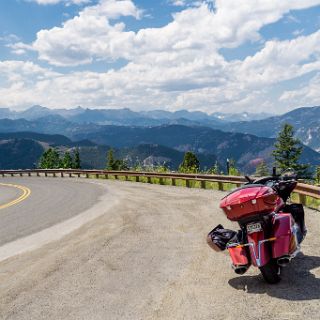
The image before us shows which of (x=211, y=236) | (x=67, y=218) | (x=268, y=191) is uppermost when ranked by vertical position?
(x=268, y=191)

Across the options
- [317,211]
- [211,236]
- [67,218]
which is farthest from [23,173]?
[211,236]

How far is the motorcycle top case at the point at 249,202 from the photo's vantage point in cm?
553

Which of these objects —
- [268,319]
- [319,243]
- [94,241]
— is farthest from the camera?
[94,241]

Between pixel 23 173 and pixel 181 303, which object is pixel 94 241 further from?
pixel 23 173

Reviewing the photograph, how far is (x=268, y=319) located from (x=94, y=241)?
512 centimetres

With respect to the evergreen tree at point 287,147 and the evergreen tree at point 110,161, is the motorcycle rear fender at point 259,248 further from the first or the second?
the evergreen tree at point 110,161

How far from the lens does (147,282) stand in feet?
20.3

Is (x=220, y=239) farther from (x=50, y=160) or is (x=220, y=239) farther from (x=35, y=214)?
(x=50, y=160)

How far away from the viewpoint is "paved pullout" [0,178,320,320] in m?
5.05

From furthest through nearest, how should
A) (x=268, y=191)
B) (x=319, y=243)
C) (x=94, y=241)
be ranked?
(x=94, y=241), (x=319, y=243), (x=268, y=191)

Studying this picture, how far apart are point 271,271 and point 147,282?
5.65ft

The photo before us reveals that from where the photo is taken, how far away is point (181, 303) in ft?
17.2

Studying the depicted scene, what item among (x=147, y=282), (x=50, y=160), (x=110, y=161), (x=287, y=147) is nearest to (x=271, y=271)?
(x=147, y=282)

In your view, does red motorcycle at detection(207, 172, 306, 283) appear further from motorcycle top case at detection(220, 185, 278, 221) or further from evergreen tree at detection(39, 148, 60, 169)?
evergreen tree at detection(39, 148, 60, 169)
